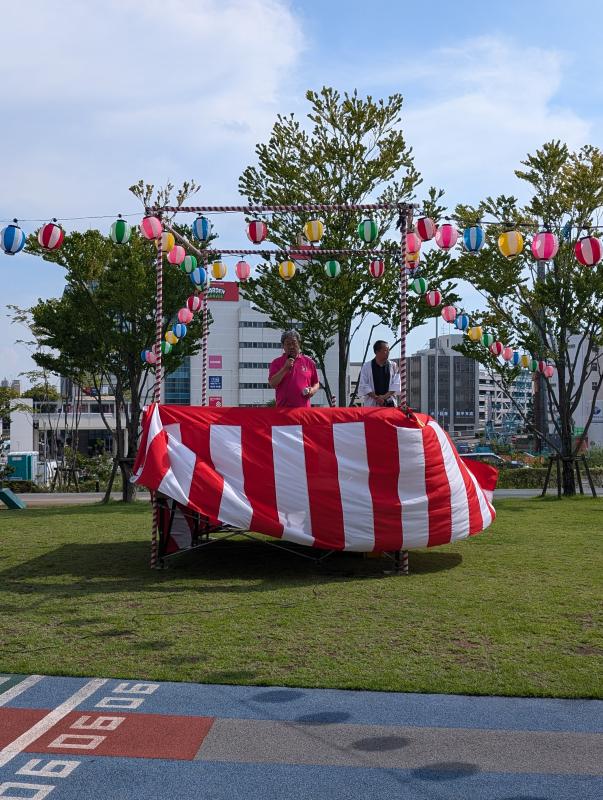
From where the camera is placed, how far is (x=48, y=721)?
12.2 ft

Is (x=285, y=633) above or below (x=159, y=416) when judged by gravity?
below

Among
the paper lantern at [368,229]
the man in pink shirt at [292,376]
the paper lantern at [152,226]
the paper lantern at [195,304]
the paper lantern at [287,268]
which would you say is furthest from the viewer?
the paper lantern at [195,304]

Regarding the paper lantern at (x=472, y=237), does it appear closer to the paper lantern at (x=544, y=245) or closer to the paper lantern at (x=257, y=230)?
the paper lantern at (x=544, y=245)

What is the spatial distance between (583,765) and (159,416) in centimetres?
532

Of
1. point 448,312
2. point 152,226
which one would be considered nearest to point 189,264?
point 152,226

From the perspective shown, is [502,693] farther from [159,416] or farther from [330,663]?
[159,416]

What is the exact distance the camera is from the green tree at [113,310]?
16.1m

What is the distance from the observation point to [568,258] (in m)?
17.0

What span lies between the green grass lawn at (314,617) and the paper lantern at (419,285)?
6818 millimetres

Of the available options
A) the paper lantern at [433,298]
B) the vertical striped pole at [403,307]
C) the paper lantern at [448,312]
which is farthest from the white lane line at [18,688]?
the paper lantern at [448,312]

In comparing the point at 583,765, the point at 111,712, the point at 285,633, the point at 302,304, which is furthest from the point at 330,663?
the point at 302,304

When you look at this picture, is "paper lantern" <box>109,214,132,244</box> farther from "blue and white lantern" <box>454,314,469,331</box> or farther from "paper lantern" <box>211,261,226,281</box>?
"blue and white lantern" <box>454,314,469,331</box>

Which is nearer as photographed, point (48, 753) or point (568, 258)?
point (48, 753)

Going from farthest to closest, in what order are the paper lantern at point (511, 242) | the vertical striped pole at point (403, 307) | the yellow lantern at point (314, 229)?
the yellow lantern at point (314, 229) < the paper lantern at point (511, 242) < the vertical striped pole at point (403, 307)
